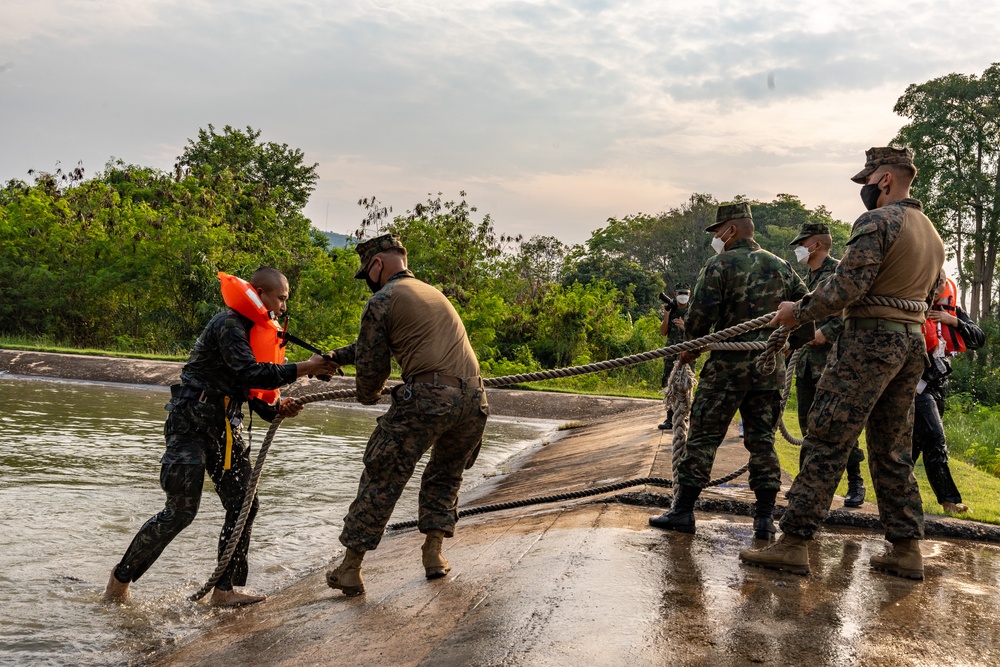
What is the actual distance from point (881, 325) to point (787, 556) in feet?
4.25

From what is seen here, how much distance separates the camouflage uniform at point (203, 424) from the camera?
16.7 ft

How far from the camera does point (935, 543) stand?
575cm

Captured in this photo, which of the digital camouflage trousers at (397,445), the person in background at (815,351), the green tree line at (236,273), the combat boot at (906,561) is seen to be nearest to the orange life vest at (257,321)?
the digital camouflage trousers at (397,445)

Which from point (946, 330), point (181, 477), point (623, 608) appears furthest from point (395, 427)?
point (946, 330)

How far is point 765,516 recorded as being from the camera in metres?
5.55

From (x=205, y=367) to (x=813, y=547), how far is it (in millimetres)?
3769

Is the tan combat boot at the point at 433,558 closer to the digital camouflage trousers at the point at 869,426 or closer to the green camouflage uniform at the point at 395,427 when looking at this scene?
the green camouflage uniform at the point at 395,427

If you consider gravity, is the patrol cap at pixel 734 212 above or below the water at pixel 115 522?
above

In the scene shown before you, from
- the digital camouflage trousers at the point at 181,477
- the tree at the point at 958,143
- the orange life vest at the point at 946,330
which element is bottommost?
the digital camouflage trousers at the point at 181,477

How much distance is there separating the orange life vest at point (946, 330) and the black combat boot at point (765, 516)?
212cm

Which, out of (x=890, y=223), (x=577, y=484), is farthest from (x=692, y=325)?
(x=577, y=484)

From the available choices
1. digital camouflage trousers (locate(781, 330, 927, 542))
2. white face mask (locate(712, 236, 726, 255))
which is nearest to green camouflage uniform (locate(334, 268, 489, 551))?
digital camouflage trousers (locate(781, 330, 927, 542))

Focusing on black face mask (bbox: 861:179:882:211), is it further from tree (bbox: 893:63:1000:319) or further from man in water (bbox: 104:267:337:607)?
tree (bbox: 893:63:1000:319)

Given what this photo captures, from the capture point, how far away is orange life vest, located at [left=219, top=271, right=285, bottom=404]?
5.18 meters
